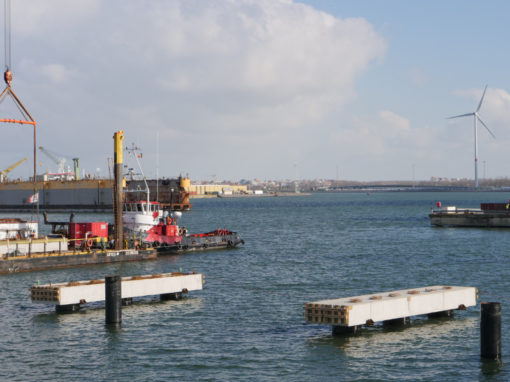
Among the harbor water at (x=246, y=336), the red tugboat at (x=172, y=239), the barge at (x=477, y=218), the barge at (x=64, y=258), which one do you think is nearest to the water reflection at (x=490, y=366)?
the harbor water at (x=246, y=336)

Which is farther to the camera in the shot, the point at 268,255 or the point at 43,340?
the point at 268,255

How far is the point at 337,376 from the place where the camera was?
2605 cm

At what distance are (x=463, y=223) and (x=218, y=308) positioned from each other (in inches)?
3333

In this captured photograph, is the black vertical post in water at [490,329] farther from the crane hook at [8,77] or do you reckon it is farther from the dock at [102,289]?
the crane hook at [8,77]

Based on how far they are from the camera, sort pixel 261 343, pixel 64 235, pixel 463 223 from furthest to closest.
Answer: pixel 463 223 → pixel 64 235 → pixel 261 343

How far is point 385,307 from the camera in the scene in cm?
3138

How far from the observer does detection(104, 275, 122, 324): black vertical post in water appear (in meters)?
33.3

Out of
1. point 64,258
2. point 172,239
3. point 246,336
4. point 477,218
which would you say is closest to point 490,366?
point 246,336

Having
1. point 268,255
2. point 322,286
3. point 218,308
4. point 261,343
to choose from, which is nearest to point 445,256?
point 268,255

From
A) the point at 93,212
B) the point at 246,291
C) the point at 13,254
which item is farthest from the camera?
the point at 93,212

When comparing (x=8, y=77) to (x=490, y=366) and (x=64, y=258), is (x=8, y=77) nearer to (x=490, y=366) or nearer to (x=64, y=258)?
(x=64, y=258)

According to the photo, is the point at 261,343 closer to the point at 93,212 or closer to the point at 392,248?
the point at 392,248

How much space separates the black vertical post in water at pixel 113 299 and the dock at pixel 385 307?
941 centimetres

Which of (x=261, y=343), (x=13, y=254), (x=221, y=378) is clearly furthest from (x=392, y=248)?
(x=221, y=378)
